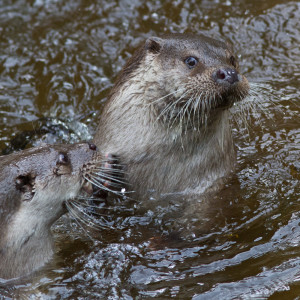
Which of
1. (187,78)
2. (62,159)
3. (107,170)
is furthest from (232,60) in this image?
(62,159)

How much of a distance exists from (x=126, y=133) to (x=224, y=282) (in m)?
1.20

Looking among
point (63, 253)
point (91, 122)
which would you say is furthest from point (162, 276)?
point (91, 122)

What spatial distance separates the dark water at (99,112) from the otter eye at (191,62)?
639 mm

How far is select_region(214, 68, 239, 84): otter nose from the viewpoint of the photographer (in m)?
3.98

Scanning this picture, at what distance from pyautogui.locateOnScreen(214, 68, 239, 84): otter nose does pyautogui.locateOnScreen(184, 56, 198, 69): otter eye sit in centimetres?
23

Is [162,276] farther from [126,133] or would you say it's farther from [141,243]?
[126,133]

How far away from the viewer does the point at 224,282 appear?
148 inches

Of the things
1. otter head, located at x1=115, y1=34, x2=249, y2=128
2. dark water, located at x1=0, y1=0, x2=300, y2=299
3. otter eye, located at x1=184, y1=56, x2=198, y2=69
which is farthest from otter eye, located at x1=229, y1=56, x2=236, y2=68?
dark water, located at x1=0, y1=0, x2=300, y2=299

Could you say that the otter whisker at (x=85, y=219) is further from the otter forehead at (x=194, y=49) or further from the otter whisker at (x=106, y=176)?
the otter forehead at (x=194, y=49)

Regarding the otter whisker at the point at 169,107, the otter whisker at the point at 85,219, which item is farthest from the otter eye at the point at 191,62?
the otter whisker at the point at 85,219

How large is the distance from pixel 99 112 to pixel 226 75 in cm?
190

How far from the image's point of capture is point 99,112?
18.5ft

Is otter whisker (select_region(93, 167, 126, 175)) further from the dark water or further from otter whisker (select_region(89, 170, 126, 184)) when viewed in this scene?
the dark water

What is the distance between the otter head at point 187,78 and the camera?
403 centimetres
